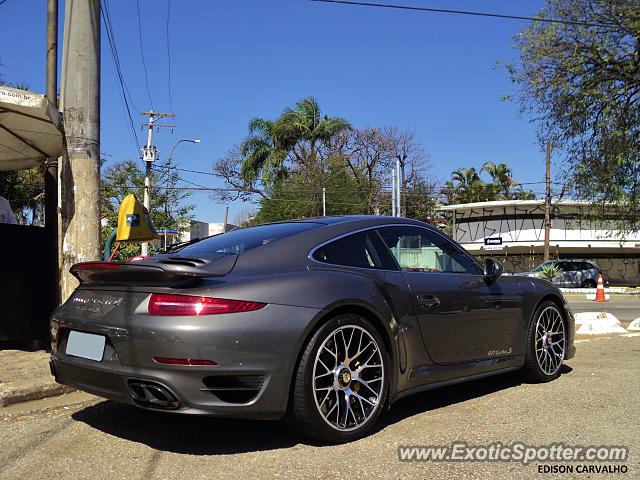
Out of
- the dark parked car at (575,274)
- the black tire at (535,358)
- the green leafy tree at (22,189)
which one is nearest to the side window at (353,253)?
the black tire at (535,358)

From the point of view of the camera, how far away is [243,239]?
4.21 meters

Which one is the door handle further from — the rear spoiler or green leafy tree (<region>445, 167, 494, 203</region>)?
green leafy tree (<region>445, 167, 494, 203</region>)

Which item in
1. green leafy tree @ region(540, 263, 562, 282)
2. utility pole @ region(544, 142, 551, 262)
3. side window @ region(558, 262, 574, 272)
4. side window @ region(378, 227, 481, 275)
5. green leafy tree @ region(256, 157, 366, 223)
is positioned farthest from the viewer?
green leafy tree @ region(256, 157, 366, 223)

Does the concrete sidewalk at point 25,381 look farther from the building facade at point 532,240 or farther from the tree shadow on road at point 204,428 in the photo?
the building facade at point 532,240

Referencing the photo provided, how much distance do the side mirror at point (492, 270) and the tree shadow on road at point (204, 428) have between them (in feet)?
3.27

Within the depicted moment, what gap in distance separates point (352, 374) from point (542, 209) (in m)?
39.7

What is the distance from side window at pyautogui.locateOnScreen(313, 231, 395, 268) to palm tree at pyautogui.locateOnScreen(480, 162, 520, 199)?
4932 cm

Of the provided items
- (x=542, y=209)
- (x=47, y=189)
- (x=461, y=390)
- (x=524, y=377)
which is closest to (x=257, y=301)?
(x=461, y=390)

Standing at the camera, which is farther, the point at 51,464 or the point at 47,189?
the point at 47,189

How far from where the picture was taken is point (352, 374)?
3.69 m

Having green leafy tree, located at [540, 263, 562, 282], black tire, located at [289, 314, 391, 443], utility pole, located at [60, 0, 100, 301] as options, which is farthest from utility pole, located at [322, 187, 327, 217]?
black tire, located at [289, 314, 391, 443]

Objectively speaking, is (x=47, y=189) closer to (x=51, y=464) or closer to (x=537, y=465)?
(x=51, y=464)

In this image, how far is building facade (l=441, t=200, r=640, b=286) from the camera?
1516 inches

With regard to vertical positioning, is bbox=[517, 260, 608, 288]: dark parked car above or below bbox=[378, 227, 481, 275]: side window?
below
